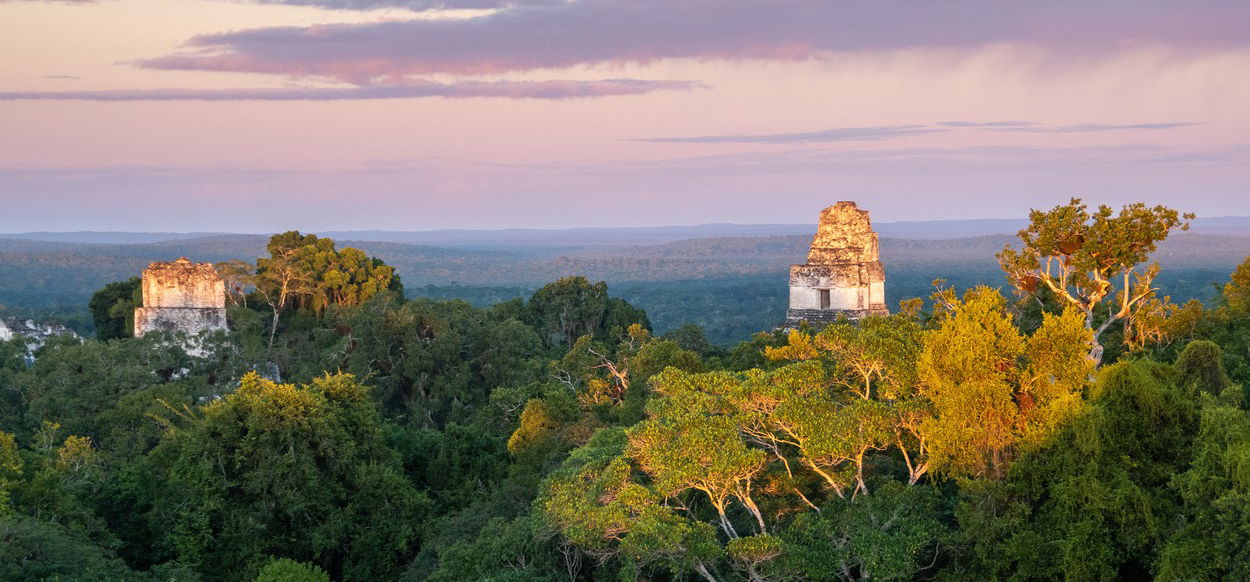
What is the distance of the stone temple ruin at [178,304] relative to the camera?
3222 cm

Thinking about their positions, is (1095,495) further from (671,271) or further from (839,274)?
(671,271)

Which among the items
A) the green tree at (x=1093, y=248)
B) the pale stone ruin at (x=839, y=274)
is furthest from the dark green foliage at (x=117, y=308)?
the green tree at (x=1093, y=248)

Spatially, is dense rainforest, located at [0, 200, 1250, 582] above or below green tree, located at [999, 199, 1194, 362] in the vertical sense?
below

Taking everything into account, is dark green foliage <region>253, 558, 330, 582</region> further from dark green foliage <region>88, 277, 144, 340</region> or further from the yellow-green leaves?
dark green foliage <region>88, 277, 144, 340</region>

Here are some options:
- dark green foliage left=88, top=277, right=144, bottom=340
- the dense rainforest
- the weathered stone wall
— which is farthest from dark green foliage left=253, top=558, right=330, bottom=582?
dark green foliage left=88, top=277, right=144, bottom=340

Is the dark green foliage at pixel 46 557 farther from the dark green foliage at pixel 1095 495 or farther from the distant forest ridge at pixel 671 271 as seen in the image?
the distant forest ridge at pixel 671 271

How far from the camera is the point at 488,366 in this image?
30.9 metres

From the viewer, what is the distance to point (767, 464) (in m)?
14.4

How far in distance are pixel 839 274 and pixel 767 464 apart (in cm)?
1139

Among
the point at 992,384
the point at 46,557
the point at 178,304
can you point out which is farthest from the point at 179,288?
the point at 992,384

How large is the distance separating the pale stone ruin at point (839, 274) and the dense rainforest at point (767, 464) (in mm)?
2250

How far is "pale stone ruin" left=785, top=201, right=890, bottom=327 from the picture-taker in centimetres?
2522

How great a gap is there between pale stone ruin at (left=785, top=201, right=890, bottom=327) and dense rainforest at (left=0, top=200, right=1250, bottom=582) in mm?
2250

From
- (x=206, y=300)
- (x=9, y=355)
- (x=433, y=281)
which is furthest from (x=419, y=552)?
(x=433, y=281)
